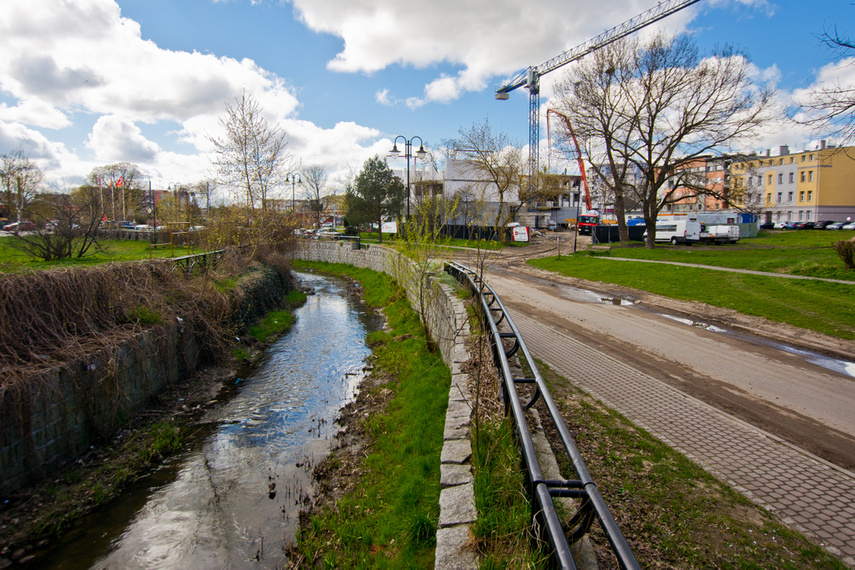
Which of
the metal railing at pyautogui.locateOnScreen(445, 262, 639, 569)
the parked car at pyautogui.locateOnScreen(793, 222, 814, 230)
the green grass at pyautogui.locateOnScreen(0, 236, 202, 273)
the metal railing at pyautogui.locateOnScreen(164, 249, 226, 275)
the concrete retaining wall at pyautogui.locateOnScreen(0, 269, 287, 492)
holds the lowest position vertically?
the concrete retaining wall at pyautogui.locateOnScreen(0, 269, 287, 492)

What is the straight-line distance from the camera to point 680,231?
112 feet

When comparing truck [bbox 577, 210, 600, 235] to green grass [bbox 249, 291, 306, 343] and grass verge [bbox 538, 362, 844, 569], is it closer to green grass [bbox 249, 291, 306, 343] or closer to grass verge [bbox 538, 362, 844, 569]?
green grass [bbox 249, 291, 306, 343]

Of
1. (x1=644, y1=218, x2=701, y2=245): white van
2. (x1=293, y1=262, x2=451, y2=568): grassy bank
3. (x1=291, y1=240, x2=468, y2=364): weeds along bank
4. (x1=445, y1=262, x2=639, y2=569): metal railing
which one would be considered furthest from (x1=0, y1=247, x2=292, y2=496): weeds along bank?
(x1=644, y1=218, x2=701, y2=245): white van

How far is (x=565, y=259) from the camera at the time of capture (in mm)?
23781

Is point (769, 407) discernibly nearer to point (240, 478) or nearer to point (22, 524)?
point (240, 478)

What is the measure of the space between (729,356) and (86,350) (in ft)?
35.9

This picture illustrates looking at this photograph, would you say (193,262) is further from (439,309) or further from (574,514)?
(574,514)

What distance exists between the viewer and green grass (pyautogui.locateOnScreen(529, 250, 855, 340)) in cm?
1040

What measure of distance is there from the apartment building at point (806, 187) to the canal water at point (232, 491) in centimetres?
6461

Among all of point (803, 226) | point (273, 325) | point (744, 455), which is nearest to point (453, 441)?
point (744, 455)

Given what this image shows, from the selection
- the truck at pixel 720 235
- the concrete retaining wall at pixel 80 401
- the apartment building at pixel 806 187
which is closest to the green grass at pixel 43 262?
the concrete retaining wall at pixel 80 401

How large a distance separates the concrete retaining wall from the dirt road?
8309 mm

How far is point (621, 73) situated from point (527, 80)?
46.1 meters

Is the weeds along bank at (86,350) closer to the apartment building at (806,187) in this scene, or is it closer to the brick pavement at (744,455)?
the brick pavement at (744,455)
